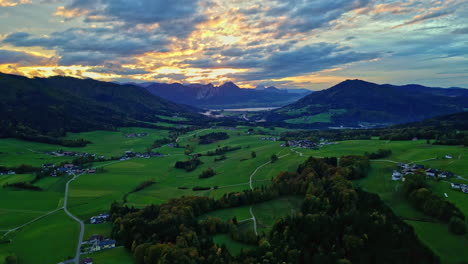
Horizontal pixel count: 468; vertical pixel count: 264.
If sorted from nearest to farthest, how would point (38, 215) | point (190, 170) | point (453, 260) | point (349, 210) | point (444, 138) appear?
point (453, 260), point (349, 210), point (38, 215), point (444, 138), point (190, 170)

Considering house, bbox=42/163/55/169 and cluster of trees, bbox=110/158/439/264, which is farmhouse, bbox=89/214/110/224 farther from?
house, bbox=42/163/55/169

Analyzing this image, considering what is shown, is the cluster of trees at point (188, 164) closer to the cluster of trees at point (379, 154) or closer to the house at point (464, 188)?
the cluster of trees at point (379, 154)

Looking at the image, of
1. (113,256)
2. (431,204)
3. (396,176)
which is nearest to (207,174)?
(113,256)

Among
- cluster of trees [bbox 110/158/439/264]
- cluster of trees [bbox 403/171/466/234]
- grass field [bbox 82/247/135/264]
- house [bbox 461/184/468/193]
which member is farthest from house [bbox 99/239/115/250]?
house [bbox 461/184/468/193]

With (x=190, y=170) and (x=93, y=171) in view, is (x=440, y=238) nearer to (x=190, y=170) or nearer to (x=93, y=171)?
(x=190, y=170)

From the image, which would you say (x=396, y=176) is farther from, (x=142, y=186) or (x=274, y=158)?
(x=142, y=186)

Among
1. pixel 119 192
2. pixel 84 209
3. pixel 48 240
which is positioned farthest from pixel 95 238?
pixel 119 192

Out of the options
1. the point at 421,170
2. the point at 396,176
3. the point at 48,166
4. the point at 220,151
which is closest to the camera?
the point at 421,170
